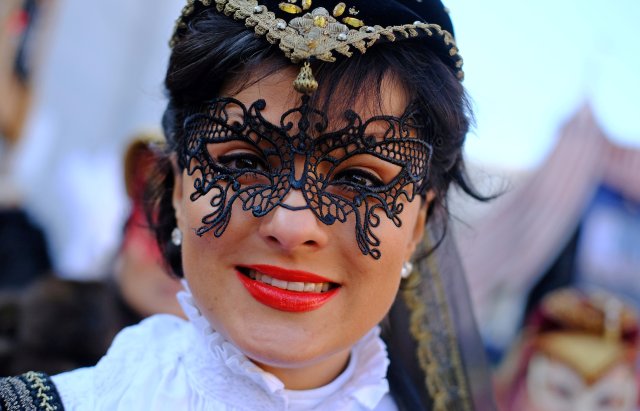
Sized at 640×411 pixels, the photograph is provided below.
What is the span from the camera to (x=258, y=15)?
4.65 feet

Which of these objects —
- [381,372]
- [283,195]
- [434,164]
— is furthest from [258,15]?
[381,372]

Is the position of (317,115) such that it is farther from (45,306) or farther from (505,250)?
(505,250)

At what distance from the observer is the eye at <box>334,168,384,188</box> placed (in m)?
1.41

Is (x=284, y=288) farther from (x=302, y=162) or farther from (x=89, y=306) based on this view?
(x=89, y=306)

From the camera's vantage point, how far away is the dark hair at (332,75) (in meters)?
1.39

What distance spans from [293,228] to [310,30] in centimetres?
39

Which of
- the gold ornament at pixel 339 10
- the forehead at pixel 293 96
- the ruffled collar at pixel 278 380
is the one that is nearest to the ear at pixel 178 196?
the ruffled collar at pixel 278 380

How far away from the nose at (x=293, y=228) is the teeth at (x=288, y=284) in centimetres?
8

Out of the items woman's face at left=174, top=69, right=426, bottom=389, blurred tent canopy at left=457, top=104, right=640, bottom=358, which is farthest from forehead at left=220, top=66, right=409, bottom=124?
blurred tent canopy at left=457, top=104, right=640, bottom=358

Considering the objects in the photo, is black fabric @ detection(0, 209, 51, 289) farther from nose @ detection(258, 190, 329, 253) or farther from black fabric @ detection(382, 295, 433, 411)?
nose @ detection(258, 190, 329, 253)

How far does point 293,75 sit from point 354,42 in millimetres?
135

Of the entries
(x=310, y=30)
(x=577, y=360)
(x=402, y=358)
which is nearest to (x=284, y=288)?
(x=310, y=30)

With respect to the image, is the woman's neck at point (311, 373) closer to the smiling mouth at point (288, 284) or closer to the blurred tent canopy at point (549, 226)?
the smiling mouth at point (288, 284)

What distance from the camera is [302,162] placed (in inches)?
53.0
